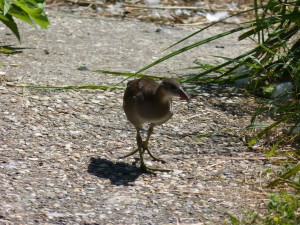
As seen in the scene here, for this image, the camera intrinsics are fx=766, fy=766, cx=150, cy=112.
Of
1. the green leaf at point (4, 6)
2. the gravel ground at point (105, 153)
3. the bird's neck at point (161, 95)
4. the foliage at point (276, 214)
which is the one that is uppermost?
the bird's neck at point (161, 95)

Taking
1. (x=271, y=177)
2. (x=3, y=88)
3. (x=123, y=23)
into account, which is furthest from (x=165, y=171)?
(x=123, y=23)

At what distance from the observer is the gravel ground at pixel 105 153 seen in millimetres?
4621

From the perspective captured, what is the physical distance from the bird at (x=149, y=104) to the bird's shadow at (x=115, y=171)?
0.10 meters

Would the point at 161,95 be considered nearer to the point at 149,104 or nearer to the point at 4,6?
the point at 149,104

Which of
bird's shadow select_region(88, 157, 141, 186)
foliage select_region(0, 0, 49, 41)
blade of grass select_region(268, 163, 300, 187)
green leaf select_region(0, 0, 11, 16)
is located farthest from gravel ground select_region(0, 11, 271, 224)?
green leaf select_region(0, 0, 11, 16)

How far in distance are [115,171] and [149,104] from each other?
524 millimetres

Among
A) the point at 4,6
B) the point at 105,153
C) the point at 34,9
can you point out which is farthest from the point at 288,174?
the point at 34,9

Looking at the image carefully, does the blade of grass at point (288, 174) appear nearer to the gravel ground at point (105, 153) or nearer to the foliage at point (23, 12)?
the gravel ground at point (105, 153)

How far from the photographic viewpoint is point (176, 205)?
4711mm

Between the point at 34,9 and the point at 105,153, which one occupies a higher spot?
the point at 34,9

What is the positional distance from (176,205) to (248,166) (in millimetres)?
854

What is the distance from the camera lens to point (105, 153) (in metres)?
5.54

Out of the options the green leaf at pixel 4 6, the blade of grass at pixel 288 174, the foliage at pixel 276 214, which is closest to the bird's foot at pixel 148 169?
the blade of grass at pixel 288 174

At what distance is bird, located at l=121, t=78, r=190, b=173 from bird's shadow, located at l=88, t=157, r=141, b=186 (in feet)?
0.33
